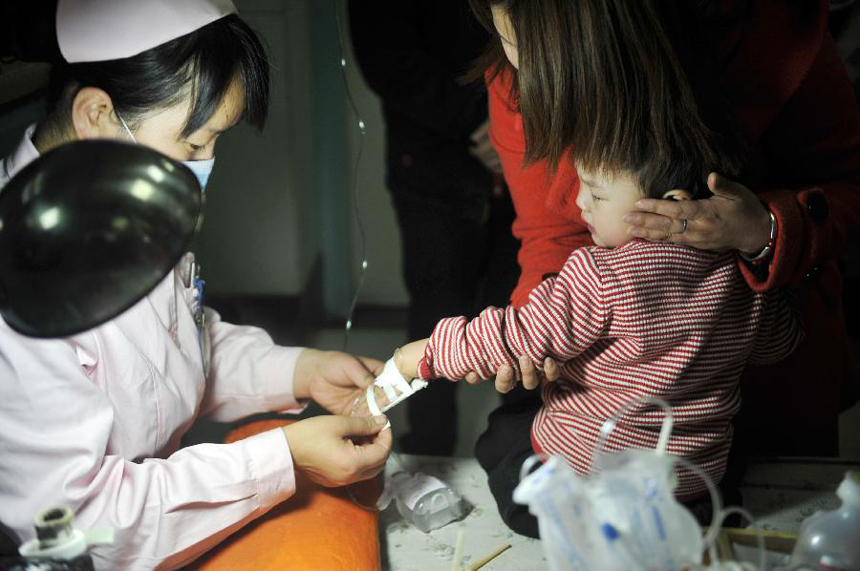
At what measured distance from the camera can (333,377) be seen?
1225 millimetres

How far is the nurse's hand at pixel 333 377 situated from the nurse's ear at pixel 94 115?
0.45m

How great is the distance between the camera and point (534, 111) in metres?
0.97

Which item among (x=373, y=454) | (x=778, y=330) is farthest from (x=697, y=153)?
(x=373, y=454)

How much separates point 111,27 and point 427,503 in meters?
Result: 0.73

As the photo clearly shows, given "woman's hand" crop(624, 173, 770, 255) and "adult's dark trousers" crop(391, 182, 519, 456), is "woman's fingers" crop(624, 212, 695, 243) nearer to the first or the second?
"woman's hand" crop(624, 173, 770, 255)

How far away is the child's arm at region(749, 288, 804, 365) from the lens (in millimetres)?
1071

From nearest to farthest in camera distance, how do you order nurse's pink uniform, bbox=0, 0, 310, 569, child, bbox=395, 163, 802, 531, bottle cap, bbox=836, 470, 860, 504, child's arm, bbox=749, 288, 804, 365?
bottle cap, bbox=836, 470, 860, 504, nurse's pink uniform, bbox=0, 0, 310, 569, child, bbox=395, 163, 802, 531, child's arm, bbox=749, 288, 804, 365

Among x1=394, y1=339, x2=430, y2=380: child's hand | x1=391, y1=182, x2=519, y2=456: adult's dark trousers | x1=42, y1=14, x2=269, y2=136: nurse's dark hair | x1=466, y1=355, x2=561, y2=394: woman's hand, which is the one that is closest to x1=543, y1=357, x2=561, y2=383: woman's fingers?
x1=466, y1=355, x2=561, y2=394: woman's hand

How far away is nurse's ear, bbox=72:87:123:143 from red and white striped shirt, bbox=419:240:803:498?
17.5 inches

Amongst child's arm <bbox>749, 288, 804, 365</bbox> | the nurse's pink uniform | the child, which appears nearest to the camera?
the nurse's pink uniform

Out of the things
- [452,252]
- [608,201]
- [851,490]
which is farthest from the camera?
[452,252]

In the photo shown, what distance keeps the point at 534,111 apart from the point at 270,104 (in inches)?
14.5

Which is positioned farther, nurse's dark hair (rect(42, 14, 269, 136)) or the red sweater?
the red sweater

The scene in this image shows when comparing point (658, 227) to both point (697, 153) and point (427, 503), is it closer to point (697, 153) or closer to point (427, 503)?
point (697, 153)
